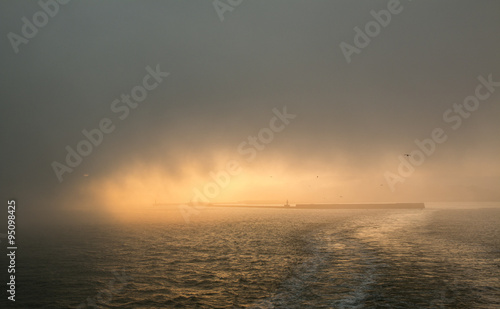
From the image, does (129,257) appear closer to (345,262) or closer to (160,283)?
(160,283)

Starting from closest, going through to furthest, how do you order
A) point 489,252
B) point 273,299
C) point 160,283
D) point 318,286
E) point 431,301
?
point 431,301, point 273,299, point 318,286, point 160,283, point 489,252

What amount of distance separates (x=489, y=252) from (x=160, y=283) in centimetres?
4828

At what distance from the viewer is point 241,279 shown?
33.0 metres

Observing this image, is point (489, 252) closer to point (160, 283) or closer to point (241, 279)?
point (241, 279)

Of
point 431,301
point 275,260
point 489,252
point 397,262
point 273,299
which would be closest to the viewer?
point 431,301

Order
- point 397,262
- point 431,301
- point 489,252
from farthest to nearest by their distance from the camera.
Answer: point 489,252 < point 397,262 < point 431,301

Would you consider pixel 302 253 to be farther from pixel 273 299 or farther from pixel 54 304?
pixel 54 304

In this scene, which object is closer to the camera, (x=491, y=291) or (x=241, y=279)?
(x=491, y=291)

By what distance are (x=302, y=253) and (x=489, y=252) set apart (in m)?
28.1

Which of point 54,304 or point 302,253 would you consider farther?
point 302,253

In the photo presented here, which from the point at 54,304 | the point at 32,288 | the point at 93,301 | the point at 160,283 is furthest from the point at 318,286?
the point at 32,288

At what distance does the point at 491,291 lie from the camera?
86.6ft

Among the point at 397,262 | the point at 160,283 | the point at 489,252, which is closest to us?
the point at 160,283

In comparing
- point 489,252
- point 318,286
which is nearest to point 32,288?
point 318,286
